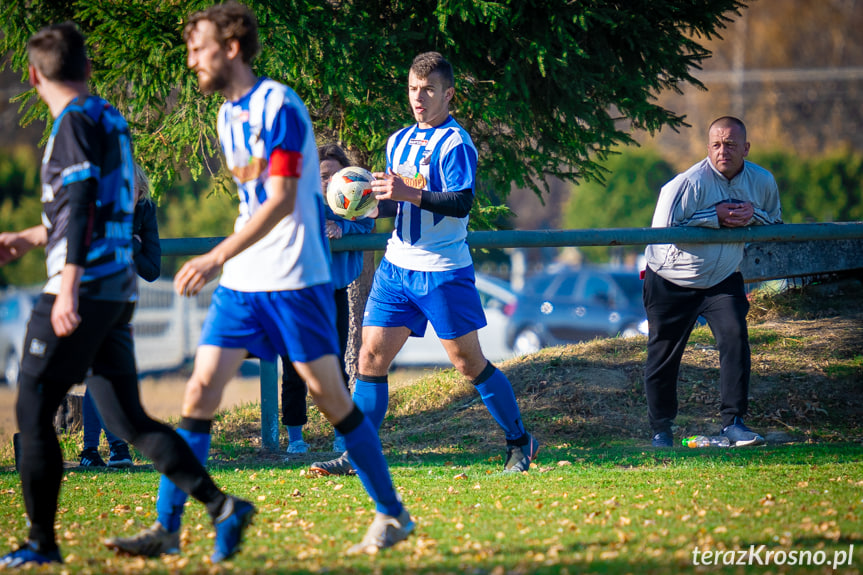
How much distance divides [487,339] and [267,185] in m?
15.0

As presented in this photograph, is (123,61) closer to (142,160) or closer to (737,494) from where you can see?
(142,160)

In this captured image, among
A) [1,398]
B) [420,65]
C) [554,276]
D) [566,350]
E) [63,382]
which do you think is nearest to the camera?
[63,382]

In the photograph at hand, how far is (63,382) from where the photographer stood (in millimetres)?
3809

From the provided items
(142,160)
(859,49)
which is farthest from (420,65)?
(859,49)

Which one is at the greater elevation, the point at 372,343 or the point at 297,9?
the point at 297,9

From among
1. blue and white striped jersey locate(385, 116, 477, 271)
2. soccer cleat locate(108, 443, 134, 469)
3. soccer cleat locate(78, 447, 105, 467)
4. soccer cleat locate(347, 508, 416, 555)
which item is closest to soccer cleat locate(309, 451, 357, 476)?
blue and white striped jersey locate(385, 116, 477, 271)

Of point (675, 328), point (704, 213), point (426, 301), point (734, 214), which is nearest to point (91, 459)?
point (426, 301)

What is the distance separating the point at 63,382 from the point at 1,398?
1562 cm

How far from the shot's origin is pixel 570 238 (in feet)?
22.5

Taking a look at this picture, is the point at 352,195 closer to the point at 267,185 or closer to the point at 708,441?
the point at 267,185

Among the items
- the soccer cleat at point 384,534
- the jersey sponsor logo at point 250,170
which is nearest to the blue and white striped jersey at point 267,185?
the jersey sponsor logo at point 250,170

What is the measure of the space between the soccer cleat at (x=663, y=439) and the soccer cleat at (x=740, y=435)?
1.26 feet

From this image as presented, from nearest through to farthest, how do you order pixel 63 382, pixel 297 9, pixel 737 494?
pixel 63 382, pixel 737 494, pixel 297 9

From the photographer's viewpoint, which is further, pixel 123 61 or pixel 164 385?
pixel 164 385
